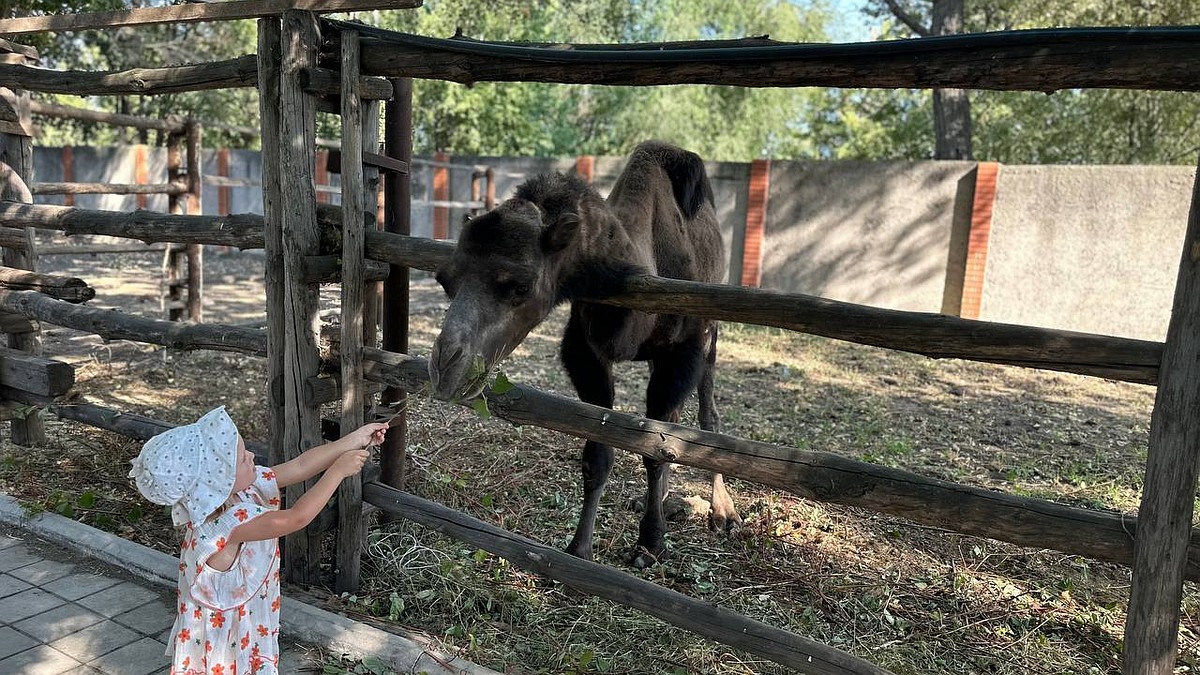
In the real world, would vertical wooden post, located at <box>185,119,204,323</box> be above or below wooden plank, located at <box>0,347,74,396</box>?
above

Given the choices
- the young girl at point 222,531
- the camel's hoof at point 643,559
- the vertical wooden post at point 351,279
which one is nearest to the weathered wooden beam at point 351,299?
the vertical wooden post at point 351,279

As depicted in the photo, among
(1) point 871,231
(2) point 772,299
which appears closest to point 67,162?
(1) point 871,231

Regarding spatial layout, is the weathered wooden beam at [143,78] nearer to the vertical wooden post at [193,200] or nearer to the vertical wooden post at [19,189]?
the vertical wooden post at [19,189]

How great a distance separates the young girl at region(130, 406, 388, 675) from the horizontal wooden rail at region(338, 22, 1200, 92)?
1646 millimetres

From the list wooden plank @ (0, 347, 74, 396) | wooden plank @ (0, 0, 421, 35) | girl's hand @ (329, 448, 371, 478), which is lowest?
wooden plank @ (0, 347, 74, 396)

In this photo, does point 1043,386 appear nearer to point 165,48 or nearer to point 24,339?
point 24,339

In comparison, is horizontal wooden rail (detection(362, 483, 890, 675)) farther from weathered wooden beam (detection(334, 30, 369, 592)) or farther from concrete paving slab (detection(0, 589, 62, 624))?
concrete paving slab (detection(0, 589, 62, 624))

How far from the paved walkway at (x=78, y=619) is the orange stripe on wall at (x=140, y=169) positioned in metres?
21.0

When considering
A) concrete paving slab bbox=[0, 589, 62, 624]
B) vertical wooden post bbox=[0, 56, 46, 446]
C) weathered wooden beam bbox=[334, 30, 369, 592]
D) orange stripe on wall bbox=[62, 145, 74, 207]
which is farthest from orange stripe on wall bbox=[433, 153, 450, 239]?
concrete paving slab bbox=[0, 589, 62, 624]

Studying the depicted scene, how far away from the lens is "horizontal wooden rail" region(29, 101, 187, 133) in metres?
7.16

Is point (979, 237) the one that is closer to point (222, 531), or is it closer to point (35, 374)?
point (35, 374)

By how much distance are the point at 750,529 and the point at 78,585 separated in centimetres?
349

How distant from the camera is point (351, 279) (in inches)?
141

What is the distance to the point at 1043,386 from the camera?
9.43m
